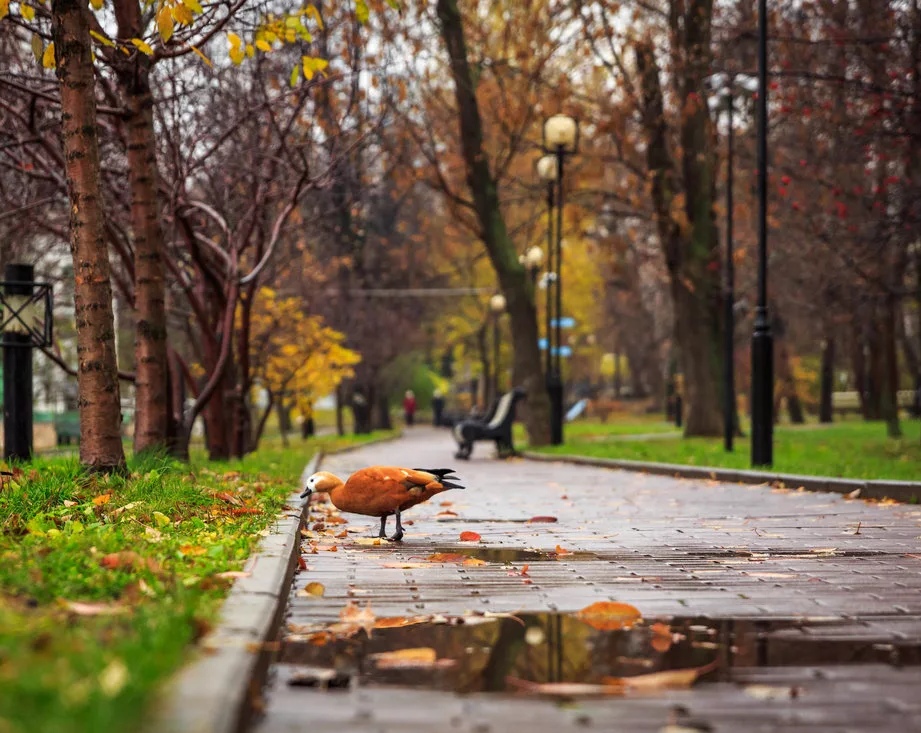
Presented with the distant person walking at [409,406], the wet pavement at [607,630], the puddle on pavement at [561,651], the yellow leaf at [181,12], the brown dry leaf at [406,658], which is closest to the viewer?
the wet pavement at [607,630]

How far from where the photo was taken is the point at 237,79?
752 inches

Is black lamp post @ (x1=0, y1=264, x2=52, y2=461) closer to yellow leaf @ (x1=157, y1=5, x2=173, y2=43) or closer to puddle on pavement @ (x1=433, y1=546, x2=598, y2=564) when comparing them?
yellow leaf @ (x1=157, y1=5, x2=173, y2=43)

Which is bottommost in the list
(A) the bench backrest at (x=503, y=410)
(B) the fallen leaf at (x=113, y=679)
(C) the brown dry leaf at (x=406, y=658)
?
(C) the brown dry leaf at (x=406, y=658)

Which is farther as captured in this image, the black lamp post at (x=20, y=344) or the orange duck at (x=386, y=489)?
the black lamp post at (x=20, y=344)

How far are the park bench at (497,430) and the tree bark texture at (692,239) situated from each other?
14.9 ft

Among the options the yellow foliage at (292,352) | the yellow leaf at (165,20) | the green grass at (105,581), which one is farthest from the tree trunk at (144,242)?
the yellow foliage at (292,352)

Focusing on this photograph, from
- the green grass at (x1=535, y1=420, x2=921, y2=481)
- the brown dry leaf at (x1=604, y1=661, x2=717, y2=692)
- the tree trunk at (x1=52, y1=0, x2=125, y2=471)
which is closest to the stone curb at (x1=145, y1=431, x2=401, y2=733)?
the brown dry leaf at (x1=604, y1=661, x2=717, y2=692)

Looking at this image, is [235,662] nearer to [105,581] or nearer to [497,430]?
[105,581]

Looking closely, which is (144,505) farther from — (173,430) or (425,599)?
(173,430)

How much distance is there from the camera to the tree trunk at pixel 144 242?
13.0 meters

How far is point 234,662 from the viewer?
3941mm

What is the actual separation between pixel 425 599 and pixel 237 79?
1408 centimetres

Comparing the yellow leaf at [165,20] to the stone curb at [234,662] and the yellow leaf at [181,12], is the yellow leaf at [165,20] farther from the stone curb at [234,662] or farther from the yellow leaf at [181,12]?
the stone curb at [234,662]

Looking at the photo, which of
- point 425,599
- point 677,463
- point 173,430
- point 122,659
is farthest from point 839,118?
point 122,659
